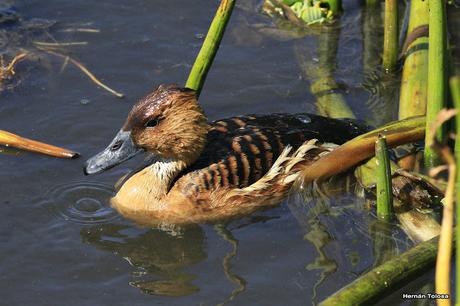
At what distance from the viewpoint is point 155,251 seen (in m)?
5.96

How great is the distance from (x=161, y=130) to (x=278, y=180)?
0.95 meters

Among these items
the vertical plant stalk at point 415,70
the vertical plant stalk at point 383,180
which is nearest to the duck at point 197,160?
the vertical plant stalk at point 415,70

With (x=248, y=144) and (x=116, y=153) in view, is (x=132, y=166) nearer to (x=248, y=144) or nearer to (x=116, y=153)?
(x=116, y=153)

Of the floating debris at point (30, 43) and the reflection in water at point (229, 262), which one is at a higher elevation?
the floating debris at point (30, 43)

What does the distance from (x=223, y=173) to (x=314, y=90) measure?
1.73 metres

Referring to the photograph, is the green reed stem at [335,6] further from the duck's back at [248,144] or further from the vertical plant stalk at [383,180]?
the vertical plant stalk at [383,180]

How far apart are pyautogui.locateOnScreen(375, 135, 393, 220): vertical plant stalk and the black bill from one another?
5.93 feet

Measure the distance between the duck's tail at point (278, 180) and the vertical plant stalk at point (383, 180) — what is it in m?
0.81

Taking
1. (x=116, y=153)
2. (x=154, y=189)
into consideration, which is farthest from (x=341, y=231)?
(x=116, y=153)

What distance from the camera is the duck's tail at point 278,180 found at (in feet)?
20.1

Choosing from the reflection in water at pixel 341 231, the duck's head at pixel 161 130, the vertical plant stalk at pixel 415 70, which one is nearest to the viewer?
the reflection in water at pixel 341 231

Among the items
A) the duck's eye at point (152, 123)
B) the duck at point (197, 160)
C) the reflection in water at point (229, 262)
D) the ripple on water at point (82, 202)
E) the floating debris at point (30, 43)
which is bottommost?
the reflection in water at point (229, 262)

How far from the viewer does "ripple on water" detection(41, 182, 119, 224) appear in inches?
244

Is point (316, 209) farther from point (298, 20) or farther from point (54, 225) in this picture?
point (298, 20)
